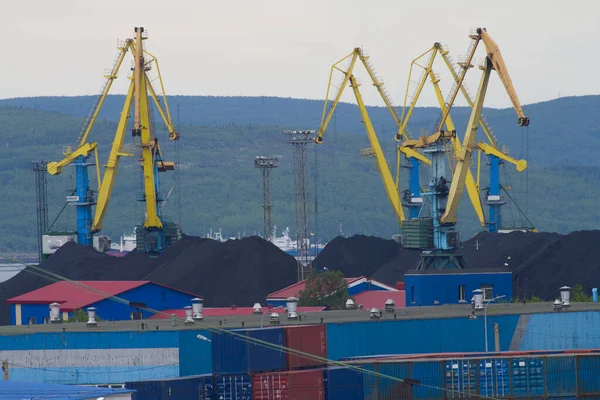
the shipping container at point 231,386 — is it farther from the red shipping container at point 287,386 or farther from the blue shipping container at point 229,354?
the red shipping container at point 287,386

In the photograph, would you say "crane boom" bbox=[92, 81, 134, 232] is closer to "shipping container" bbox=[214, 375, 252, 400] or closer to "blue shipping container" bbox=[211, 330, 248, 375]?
"blue shipping container" bbox=[211, 330, 248, 375]

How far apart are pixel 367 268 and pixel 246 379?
251 ft

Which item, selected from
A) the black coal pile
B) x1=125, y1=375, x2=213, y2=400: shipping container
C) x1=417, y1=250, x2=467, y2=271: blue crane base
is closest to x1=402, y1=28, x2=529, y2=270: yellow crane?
x1=417, y1=250, x2=467, y2=271: blue crane base

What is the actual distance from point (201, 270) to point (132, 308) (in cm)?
2635

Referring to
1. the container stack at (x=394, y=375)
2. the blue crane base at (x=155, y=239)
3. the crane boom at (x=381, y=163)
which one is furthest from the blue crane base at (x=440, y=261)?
the container stack at (x=394, y=375)

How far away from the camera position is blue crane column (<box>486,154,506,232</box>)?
144625 mm

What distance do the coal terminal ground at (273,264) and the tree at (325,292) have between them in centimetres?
1187

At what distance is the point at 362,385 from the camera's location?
51.1 metres

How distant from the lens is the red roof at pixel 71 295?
8676cm

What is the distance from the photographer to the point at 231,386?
5038cm

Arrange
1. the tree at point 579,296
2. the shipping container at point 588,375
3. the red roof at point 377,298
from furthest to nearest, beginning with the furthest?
1. the red roof at point 377,298
2. the tree at point 579,296
3. the shipping container at point 588,375

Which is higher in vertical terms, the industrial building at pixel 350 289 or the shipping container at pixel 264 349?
the shipping container at pixel 264 349

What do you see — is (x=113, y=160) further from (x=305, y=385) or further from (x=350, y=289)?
(x=305, y=385)

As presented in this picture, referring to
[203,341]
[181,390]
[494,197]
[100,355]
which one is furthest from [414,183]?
[181,390]
